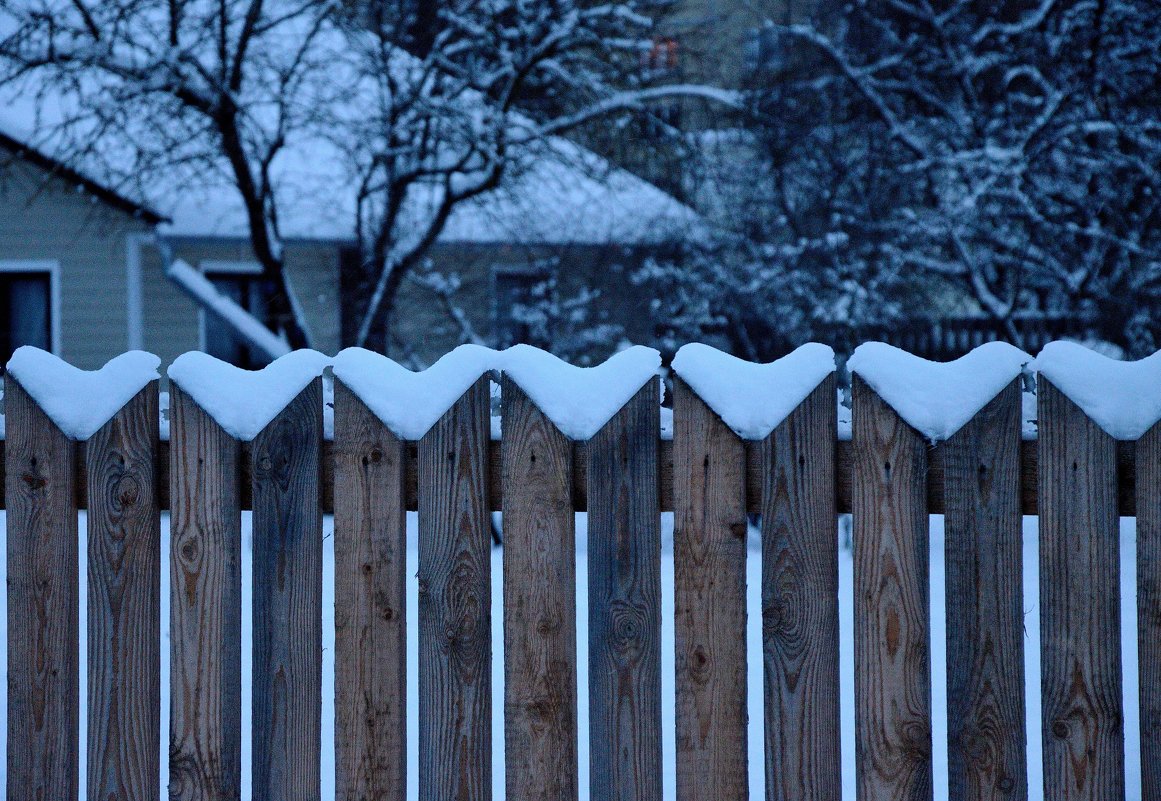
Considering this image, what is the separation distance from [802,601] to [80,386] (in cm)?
173

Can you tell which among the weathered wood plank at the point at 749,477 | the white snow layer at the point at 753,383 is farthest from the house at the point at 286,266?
the white snow layer at the point at 753,383

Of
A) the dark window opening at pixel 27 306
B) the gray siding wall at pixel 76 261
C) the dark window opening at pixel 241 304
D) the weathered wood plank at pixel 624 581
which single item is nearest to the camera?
the weathered wood plank at pixel 624 581

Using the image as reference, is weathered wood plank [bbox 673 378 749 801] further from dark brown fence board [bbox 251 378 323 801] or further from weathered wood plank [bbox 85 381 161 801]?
weathered wood plank [bbox 85 381 161 801]

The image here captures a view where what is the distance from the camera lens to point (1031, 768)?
3391mm

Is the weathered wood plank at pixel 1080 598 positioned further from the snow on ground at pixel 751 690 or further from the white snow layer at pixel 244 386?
the white snow layer at pixel 244 386

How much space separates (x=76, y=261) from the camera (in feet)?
44.2

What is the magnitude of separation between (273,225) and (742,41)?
7.62m

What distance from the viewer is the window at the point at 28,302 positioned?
13.5 m

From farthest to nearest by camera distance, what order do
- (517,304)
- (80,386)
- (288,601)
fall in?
(517,304) < (80,386) < (288,601)

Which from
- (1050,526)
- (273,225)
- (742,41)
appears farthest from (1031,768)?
(742,41)

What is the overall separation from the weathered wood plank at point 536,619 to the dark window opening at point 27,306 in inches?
516

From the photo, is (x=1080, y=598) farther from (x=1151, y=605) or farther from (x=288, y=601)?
(x=288, y=601)

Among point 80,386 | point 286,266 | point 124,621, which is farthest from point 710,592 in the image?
point 286,266

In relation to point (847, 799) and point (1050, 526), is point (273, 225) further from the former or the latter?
point (1050, 526)
